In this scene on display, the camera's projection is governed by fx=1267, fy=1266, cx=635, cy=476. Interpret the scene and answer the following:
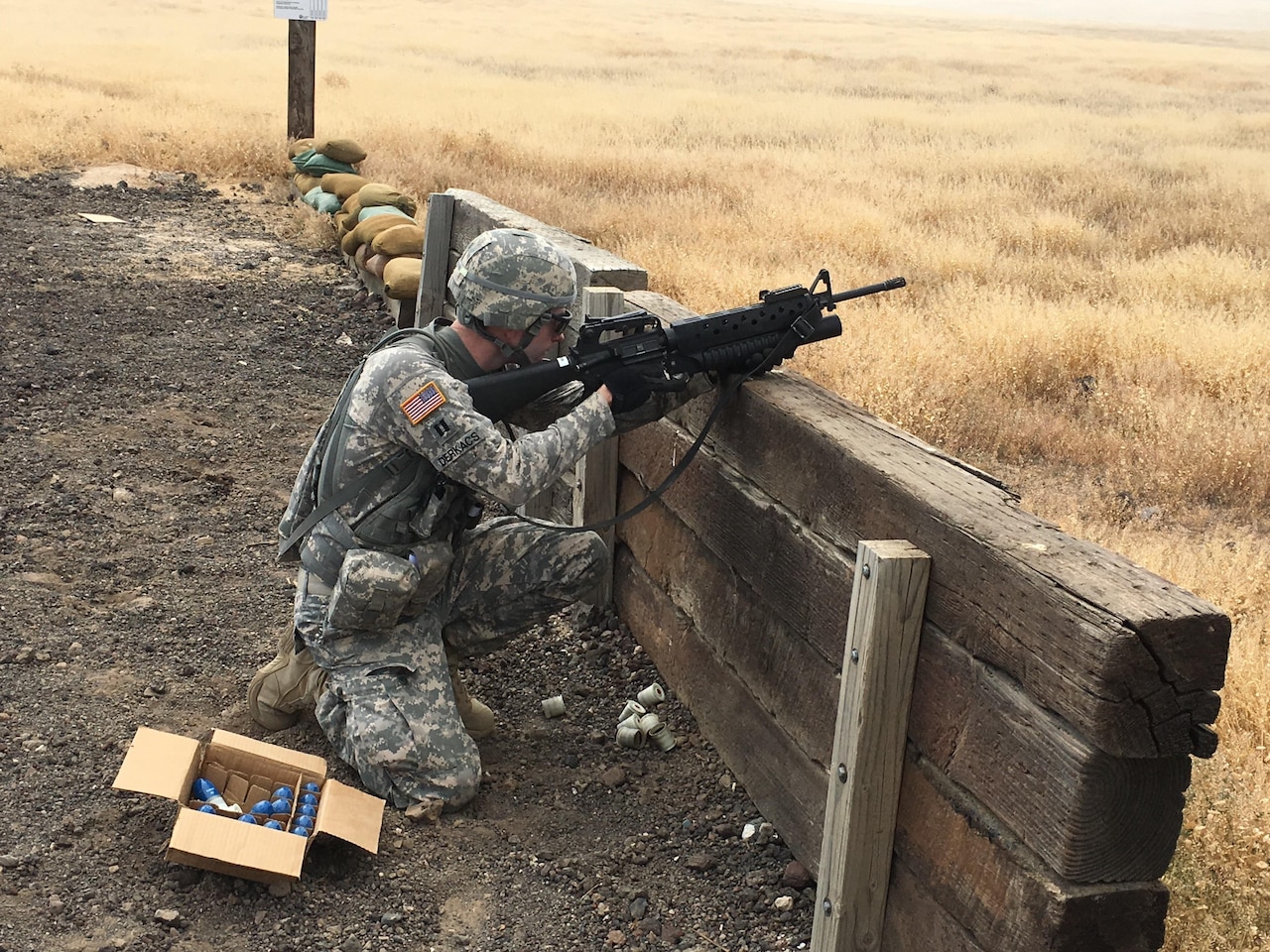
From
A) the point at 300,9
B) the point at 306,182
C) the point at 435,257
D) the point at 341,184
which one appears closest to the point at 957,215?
the point at 341,184

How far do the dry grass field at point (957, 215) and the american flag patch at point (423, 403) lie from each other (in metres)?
2.07

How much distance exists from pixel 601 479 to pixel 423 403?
1252 mm

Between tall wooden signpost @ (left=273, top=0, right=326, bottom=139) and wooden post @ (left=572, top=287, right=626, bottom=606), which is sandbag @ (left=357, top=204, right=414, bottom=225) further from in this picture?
wooden post @ (left=572, top=287, right=626, bottom=606)

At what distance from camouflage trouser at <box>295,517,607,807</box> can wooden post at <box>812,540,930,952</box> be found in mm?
1209

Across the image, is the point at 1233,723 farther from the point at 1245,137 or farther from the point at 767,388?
the point at 1245,137

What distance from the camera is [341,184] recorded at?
34.9 ft

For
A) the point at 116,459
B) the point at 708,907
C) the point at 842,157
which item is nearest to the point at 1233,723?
the point at 708,907

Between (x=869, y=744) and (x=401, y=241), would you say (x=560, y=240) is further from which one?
(x=869, y=744)

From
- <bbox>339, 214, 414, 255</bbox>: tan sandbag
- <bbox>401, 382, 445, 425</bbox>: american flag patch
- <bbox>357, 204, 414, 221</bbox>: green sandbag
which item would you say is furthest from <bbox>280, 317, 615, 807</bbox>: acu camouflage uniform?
<bbox>357, 204, 414, 221</bbox>: green sandbag

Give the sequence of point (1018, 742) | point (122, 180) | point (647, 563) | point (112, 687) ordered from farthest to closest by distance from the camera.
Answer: point (122, 180)
point (647, 563)
point (112, 687)
point (1018, 742)

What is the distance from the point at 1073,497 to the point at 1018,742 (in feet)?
10.2

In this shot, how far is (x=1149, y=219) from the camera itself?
1150 cm

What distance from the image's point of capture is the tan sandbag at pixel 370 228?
853cm

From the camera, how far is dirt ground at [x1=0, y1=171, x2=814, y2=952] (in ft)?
9.66
